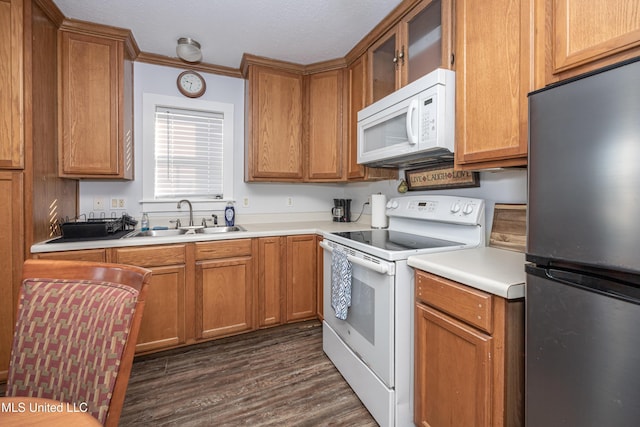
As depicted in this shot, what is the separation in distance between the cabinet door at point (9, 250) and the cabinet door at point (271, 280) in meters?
1.48

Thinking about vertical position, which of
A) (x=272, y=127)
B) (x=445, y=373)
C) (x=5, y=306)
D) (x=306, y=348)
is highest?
(x=272, y=127)

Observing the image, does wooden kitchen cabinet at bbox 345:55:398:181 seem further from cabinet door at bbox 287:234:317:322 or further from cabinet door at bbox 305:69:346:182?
cabinet door at bbox 287:234:317:322

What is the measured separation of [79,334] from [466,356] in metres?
1.29

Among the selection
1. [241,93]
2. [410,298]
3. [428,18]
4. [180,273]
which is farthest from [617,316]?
[241,93]

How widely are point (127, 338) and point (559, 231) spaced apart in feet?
3.94

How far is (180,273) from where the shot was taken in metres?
2.15

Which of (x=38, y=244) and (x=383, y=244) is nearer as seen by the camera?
(x=383, y=244)

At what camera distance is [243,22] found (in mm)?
2037

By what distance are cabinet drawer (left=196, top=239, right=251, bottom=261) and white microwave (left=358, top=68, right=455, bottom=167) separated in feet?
3.97

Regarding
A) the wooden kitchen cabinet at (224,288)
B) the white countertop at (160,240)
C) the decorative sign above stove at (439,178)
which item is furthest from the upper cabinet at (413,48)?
the wooden kitchen cabinet at (224,288)

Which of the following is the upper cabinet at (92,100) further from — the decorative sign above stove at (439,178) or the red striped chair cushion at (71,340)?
the decorative sign above stove at (439,178)

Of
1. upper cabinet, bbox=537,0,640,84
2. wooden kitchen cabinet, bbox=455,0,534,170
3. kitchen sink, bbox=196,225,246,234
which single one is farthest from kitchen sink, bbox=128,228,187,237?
upper cabinet, bbox=537,0,640,84

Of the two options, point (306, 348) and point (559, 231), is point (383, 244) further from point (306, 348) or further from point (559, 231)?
point (306, 348)

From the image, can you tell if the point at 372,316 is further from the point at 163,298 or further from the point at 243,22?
the point at 243,22
